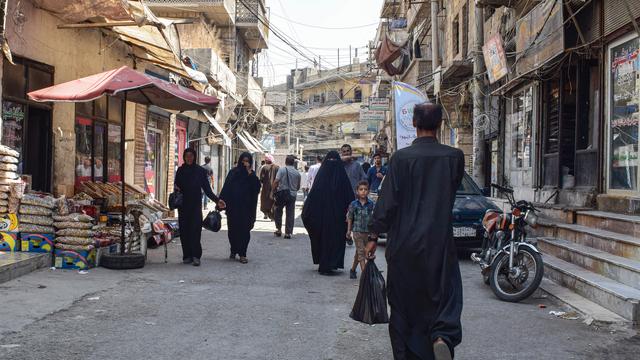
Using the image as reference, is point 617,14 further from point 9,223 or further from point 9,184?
point 9,223

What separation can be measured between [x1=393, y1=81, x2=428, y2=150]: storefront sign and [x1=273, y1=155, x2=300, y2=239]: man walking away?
9.03 ft

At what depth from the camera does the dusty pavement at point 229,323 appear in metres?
4.98

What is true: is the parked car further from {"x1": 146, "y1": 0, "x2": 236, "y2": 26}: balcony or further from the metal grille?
{"x1": 146, "y1": 0, "x2": 236, "y2": 26}: balcony

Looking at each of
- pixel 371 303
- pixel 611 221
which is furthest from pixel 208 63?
pixel 371 303

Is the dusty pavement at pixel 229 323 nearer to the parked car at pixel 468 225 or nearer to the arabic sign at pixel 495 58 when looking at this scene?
the parked car at pixel 468 225

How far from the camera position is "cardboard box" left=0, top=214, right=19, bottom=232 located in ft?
27.6

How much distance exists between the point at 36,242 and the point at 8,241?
0.35 metres

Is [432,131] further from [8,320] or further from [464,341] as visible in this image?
[8,320]

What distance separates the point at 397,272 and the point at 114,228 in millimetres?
6963

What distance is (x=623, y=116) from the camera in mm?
9805

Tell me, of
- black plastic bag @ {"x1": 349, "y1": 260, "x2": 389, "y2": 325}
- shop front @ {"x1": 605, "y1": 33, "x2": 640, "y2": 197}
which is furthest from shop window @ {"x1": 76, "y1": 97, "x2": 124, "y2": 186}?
shop front @ {"x1": 605, "y1": 33, "x2": 640, "y2": 197}

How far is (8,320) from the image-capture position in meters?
5.59

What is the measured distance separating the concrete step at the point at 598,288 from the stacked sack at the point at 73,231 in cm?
625

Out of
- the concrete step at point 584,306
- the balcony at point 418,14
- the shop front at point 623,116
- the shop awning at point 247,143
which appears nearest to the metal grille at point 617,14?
the shop front at point 623,116
